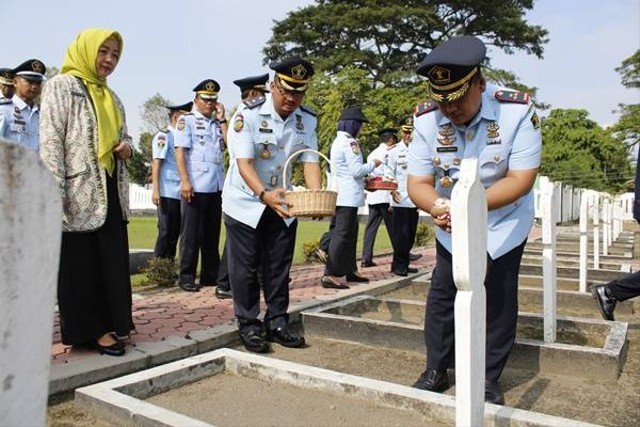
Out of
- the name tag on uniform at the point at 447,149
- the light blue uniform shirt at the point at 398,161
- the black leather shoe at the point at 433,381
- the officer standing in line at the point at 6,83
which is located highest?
the officer standing in line at the point at 6,83

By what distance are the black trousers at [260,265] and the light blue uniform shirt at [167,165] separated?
256 cm

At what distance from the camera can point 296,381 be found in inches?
122

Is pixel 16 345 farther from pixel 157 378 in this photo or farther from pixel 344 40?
pixel 344 40

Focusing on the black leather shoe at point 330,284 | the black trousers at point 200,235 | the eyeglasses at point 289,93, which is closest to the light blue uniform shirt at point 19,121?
the black trousers at point 200,235


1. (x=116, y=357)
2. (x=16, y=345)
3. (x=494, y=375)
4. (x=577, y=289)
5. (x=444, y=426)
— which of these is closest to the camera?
(x=16, y=345)

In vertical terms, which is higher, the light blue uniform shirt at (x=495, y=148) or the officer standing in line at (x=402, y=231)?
the light blue uniform shirt at (x=495, y=148)

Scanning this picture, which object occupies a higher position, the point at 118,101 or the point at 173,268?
the point at 118,101

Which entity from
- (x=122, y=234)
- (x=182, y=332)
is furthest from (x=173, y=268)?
(x=122, y=234)

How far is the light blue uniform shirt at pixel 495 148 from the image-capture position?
3.00m

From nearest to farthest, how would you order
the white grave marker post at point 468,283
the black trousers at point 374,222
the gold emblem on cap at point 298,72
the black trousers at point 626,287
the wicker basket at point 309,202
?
the white grave marker post at point 468,283, the wicker basket at point 309,202, the gold emblem on cap at point 298,72, the black trousers at point 626,287, the black trousers at point 374,222

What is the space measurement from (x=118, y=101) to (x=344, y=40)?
86.9 feet

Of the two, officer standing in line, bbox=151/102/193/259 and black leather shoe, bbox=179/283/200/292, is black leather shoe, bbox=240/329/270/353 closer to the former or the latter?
black leather shoe, bbox=179/283/200/292

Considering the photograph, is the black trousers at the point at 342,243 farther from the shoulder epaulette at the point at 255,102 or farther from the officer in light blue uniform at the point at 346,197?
the shoulder epaulette at the point at 255,102

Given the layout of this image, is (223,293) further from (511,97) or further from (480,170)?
(511,97)
